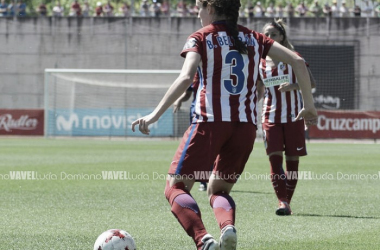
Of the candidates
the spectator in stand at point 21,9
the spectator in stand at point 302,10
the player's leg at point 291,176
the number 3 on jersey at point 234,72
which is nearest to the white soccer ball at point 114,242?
the number 3 on jersey at point 234,72

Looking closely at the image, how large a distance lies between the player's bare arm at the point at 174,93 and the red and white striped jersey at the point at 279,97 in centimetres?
413

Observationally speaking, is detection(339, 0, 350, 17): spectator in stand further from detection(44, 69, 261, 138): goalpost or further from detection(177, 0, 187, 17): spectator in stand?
detection(44, 69, 261, 138): goalpost

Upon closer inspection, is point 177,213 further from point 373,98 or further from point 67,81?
point 373,98

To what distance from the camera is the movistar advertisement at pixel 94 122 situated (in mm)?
32500

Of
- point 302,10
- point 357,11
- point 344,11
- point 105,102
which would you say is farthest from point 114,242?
point 302,10

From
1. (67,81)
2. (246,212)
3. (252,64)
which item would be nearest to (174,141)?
(67,81)

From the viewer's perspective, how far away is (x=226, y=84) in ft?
17.2

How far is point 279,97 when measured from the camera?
924cm

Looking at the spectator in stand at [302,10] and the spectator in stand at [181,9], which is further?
the spectator in stand at [181,9]

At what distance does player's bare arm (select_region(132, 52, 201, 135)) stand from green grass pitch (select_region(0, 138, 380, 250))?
1.69 m

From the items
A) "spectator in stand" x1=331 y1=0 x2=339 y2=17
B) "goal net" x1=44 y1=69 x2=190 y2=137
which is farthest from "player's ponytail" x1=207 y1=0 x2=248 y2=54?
"spectator in stand" x1=331 y1=0 x2=339 y2=17

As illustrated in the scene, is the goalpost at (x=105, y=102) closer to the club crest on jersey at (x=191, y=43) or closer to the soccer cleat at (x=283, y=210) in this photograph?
the soccer cleat at (x=283, y=210)

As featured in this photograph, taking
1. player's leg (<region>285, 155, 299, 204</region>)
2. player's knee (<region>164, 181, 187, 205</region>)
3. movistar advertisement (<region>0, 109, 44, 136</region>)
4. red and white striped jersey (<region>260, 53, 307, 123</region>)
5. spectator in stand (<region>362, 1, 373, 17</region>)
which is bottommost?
movistar advertisement (<region>0, 109, 44, 136</region>)

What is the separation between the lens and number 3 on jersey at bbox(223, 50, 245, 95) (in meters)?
5.22
